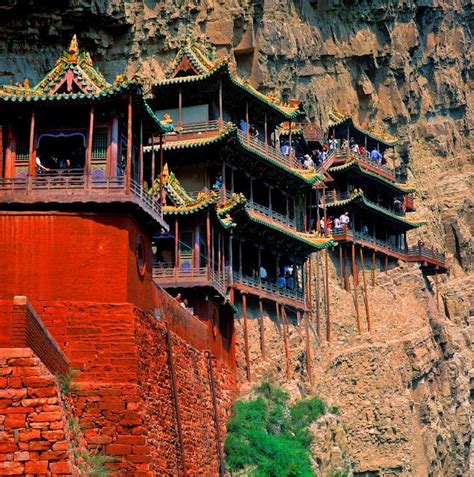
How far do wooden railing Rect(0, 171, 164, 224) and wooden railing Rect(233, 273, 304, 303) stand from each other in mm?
15992

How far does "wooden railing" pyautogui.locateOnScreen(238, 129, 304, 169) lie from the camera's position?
4269cm

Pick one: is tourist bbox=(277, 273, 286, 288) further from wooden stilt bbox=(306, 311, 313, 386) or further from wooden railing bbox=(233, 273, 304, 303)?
wooden stilt bbox=(306, 311, 313, 386)

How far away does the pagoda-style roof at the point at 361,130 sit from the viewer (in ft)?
188

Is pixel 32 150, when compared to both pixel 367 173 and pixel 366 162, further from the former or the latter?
pixel 366 162

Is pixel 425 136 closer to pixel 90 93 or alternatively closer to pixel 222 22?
pixel 222 22

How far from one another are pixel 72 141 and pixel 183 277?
33.6ft

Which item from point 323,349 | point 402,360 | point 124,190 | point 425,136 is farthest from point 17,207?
point 425,136

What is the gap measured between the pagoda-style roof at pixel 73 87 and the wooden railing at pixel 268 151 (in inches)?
637

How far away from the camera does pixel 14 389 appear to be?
59.9 feet

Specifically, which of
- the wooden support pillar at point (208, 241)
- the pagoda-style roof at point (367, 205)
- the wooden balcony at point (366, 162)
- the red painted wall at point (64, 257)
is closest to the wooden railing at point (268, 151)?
the wooden support pillar at point (208, 241)

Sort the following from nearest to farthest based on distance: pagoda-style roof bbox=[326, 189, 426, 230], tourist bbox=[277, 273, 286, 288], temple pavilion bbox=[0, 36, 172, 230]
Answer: temple pavilion bbox=[0, 36, 172, 230] < tourist bbox=[277, 273, 286, 288] < pagoda-style roof bbox=[326, 189, 426, 230]

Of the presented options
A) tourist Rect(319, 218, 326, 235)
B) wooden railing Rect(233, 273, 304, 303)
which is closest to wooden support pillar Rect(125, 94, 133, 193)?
wooden railing Rect(233, 273, 304, 303)

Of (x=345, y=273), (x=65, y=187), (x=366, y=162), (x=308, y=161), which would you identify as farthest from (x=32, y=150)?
(x=366, y=162)

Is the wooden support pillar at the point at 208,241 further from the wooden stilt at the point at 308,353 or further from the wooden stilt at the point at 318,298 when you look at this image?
the wooden stilt at the point at 318,298
